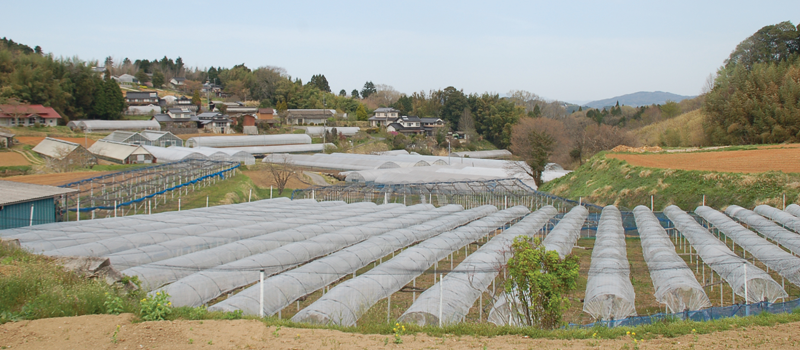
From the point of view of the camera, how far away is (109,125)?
5094 centimetres

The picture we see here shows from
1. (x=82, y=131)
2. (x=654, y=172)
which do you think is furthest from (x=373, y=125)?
(x=654, y=172)

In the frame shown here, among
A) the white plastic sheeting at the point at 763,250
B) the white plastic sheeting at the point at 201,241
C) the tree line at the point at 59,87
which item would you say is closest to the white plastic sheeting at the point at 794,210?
the white plastic sheeting at the point at 763,250

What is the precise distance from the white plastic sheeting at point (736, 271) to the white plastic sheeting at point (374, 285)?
230 inches

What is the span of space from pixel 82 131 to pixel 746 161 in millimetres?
52626

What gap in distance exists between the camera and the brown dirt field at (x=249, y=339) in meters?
6.09

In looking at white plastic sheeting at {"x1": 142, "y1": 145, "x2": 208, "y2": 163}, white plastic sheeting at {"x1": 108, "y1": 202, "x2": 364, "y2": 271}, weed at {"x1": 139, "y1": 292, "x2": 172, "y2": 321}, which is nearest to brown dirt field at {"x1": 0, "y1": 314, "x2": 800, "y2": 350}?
weed at {"x1": 139, "y1": 292, "x2": 172, "y2": 321}

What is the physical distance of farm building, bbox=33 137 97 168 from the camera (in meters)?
31.2

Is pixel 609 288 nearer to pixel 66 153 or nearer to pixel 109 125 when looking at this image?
pixel 66 153

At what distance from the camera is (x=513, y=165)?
125 feet

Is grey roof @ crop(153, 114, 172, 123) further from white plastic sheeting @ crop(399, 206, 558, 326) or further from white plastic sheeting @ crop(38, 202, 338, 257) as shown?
white plastic sheeting @ crop(399, 206, 558, 326)

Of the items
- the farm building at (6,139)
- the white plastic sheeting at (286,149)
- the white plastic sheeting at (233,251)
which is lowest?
the white plastic sheeting at (233,251)

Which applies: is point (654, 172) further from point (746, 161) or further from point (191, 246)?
point (191, 246)

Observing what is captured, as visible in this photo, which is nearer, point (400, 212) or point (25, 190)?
point (25, 190)

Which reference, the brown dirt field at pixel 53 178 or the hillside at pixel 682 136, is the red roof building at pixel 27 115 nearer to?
the brown dirt field at pixel 53 178
